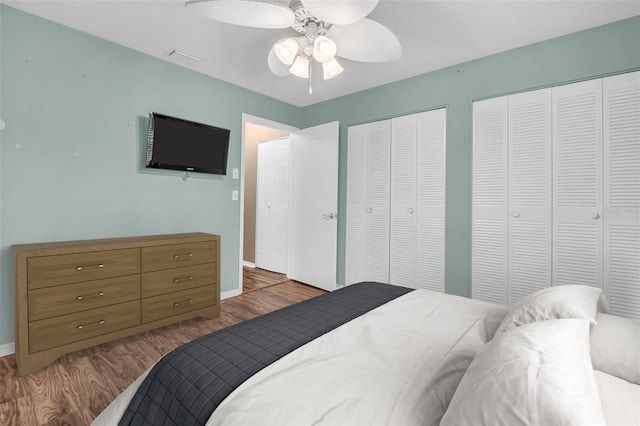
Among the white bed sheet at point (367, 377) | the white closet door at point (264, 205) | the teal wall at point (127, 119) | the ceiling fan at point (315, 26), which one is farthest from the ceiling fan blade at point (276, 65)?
the white closet door at point (264, 205)

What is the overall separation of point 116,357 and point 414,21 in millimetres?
3303

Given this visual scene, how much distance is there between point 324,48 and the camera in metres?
1.81

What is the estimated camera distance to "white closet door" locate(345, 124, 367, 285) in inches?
142

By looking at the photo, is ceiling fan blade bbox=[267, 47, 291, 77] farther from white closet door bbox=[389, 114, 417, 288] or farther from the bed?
the bed

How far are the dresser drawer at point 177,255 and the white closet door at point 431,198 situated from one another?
84.1 inches

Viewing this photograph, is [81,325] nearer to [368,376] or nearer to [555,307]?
[368,376]

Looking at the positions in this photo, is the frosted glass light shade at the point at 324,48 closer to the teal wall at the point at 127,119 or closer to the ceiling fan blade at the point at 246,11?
the ceiling fan blade at the point at 246,11

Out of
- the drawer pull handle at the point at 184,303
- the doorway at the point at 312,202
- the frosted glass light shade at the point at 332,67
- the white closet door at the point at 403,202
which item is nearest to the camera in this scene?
the frosted glass light shade at the point at 332,67

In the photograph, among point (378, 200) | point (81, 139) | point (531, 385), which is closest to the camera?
point (531, 385)

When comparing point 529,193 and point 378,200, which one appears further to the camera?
point 378,200

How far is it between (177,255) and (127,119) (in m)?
1.32

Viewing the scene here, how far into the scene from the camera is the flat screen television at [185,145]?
2.76 m

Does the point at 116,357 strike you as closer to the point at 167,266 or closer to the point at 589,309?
the point at 167,266

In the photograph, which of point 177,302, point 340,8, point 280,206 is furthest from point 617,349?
point 280,206
